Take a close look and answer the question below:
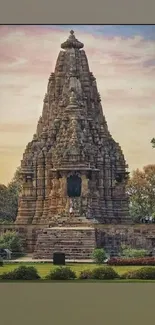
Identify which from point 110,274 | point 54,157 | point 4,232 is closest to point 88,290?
point 110,274

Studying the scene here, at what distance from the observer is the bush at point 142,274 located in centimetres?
2134

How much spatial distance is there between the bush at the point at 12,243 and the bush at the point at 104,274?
3.05 metres

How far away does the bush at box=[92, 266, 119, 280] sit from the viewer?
21.4 metres

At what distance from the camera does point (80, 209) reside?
2548 cm

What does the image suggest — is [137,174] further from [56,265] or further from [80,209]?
[56,265]

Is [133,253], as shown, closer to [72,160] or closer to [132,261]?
[132,261]

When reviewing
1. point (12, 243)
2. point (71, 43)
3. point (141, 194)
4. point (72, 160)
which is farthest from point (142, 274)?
point (71, 43)

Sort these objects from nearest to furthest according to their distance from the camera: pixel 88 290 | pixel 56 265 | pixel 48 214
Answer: pixel 88 290 → pixel 56 265 → pixel 48 214

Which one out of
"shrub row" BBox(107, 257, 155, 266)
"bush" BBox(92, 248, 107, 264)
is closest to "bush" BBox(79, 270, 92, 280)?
"shrub row" BBox(107, 257, 155, 266)

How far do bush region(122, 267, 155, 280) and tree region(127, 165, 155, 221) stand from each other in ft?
13.0

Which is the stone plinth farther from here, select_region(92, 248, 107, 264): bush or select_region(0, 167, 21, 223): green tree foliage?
select_region(0, 167, 21, 223): green tree foliage

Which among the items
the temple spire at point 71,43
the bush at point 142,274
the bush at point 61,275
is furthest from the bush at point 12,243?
the temple spire at point 71,43

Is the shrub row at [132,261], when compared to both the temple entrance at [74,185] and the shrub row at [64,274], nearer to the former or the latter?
the shrub row at [64,274]

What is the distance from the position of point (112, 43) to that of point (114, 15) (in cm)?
215
